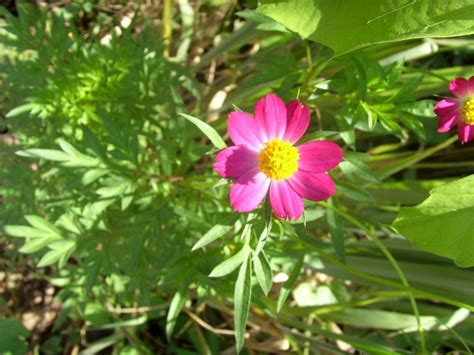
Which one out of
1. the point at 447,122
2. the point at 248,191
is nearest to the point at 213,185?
the point at 248,191

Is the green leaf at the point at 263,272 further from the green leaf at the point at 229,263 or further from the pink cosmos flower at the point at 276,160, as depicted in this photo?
the pink cosmos flower at the point at 276,160

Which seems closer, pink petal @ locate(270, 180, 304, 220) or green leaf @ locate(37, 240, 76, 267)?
pink petal @ locate(270, 180, 304, 220)

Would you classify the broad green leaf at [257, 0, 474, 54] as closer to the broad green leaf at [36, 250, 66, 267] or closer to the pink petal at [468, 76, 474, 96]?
the pink petal at [468, 76, 474, 96]

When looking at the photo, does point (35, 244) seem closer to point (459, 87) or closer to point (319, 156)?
point (319, 156)

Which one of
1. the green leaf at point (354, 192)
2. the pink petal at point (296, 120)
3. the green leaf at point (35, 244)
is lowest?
the green leaf at point (35, 244)

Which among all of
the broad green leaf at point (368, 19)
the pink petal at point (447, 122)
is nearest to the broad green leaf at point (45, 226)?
the broad green leaf at point (368, 19)

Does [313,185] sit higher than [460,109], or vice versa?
[460,109]

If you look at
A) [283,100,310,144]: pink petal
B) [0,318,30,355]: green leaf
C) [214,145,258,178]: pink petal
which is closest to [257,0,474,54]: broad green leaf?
[283,100,310,144]: pink petal
